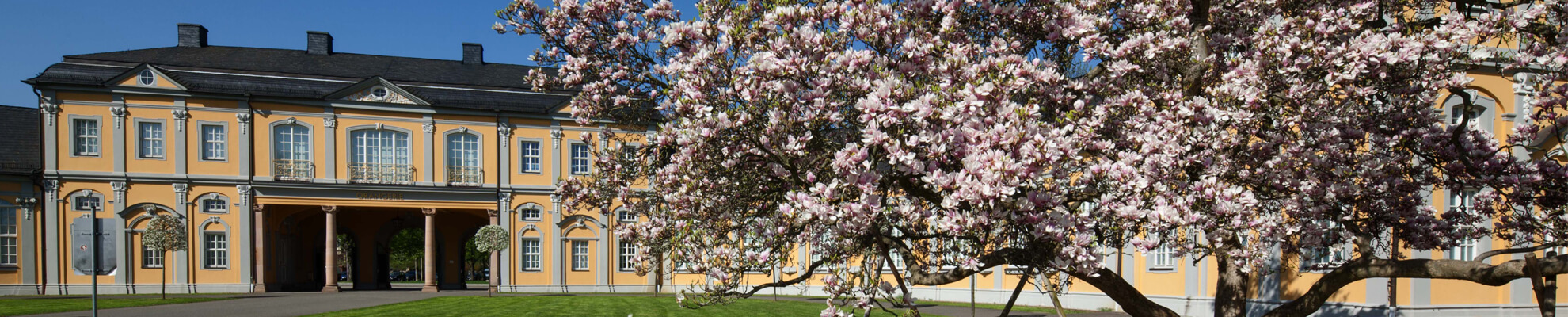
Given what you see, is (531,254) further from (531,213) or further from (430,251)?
(430,251)

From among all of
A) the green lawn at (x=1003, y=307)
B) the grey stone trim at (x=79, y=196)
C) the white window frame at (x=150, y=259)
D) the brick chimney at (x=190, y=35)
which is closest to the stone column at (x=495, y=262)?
the white window frame at (x=150, y=259)

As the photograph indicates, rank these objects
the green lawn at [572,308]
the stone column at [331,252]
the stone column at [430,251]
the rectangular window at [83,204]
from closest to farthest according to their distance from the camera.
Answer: the green lawn at [572,308], the rectangular window at [83,204], the stone column at [331,252], the stone column at [430,251]

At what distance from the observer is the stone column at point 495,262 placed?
35.1m

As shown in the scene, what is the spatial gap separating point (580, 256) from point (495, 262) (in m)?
3.93

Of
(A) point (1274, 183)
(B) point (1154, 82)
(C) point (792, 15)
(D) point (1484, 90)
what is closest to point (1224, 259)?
(A) point (1274, 183)

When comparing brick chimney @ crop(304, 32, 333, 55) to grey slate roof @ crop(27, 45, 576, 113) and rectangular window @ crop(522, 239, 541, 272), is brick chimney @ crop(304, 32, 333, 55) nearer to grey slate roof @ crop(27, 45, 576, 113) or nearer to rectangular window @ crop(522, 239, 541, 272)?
grey slate roof @ crop(27, 45, 576, 113)

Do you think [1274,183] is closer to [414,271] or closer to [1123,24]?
[1123,24]

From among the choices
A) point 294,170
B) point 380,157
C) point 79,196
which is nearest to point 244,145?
point 294,170

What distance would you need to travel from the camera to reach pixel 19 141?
117ft

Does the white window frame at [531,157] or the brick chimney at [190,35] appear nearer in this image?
the white window frame at [531,157]

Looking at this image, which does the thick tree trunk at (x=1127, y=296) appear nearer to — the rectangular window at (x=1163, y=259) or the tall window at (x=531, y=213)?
Answer: the rectangular window at (x=1163, y=259)

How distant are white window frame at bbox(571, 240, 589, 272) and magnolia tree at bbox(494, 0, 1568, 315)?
30.7m

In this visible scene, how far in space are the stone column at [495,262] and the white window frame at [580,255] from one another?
272cm

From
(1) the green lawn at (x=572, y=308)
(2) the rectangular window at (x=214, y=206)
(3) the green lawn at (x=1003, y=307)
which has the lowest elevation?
(3) the green lawn at (x=1003, y=307)
